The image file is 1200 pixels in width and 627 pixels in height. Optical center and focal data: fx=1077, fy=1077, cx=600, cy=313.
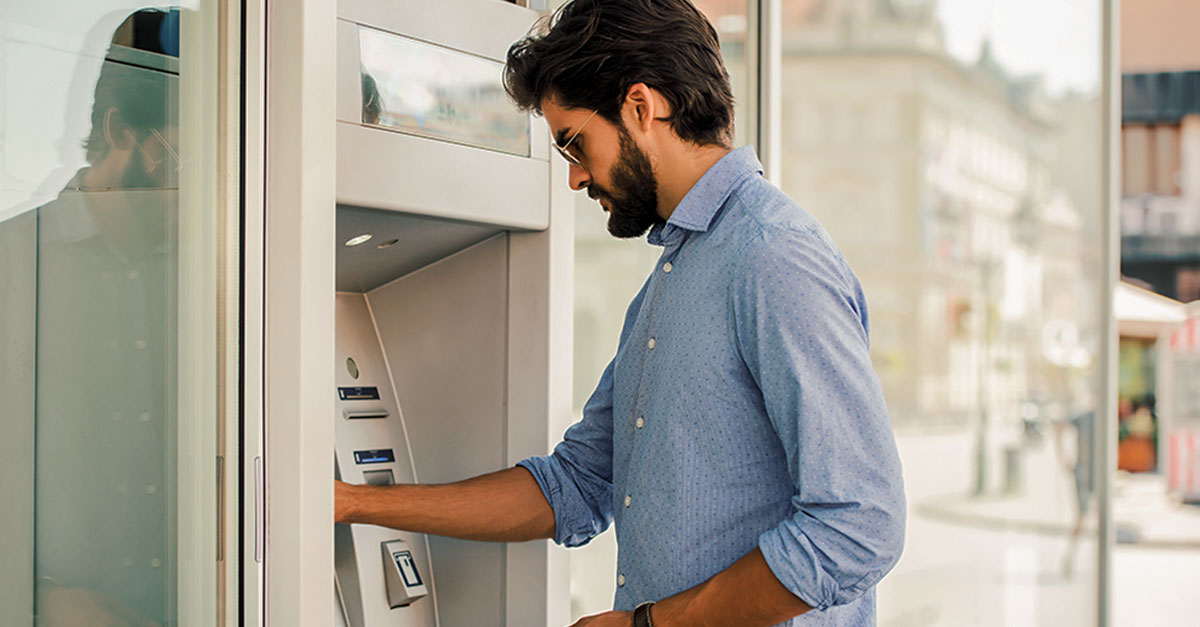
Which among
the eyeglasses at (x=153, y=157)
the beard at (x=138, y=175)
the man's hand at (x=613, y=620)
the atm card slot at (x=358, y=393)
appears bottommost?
the man's hand at (x=613, y=620)

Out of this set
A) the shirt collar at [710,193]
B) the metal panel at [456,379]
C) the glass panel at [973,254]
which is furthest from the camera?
the glass panel at [973,254]

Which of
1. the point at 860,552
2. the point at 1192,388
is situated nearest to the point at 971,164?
the point at 860,552

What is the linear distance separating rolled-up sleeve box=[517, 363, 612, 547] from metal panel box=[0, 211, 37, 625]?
717 mm

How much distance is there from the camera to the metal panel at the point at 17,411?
109cm

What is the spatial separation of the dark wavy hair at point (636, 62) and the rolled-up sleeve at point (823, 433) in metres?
0.29

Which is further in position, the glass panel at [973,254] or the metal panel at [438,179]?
the glass panel at [973,254]

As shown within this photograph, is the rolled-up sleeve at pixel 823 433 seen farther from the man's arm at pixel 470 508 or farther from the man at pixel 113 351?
the man at pixel 113 351

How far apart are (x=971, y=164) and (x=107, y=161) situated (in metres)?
3.20

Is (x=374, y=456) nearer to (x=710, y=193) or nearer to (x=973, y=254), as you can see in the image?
(x=710, y=193)

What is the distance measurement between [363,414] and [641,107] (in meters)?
0.71

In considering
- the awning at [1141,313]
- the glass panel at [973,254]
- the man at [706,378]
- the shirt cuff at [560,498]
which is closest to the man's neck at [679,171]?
the man at [706,378]

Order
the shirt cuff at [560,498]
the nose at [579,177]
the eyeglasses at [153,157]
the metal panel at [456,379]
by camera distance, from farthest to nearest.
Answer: the metal panel at [456,379] → the shirt cuff at [560,498] → the nose at [579,177] → the eyeglasses at [153,157]

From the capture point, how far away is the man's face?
1.42m

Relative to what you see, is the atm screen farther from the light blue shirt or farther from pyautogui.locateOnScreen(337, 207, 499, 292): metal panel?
the light blue shirt
